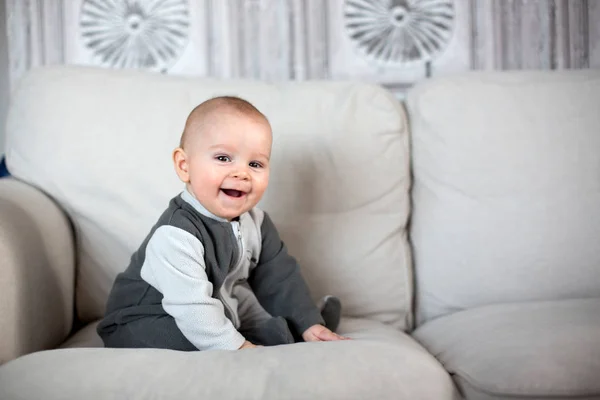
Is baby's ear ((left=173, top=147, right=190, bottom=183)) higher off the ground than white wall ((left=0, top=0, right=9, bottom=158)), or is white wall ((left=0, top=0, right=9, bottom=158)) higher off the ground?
white wall ((left=0, top=0, right=9, bottom=158))

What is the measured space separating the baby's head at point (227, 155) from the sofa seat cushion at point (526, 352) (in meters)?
0.49

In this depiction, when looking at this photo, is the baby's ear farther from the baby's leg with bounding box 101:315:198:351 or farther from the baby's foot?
the baby's foot

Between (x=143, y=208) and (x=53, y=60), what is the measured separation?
82cm

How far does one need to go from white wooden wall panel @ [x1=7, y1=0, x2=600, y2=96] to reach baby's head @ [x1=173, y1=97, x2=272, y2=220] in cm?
85

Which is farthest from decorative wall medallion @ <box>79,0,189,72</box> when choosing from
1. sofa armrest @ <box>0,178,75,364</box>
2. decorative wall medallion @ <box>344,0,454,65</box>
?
sofa armrest @ <box>0,178,75,364</box>

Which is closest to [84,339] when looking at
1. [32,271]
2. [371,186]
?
[32,271]

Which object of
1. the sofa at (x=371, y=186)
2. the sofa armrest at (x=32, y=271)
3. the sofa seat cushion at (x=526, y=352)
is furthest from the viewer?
the sofa at (x=371, y=186)

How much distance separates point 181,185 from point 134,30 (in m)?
0.77

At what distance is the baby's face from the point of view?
1.16 m

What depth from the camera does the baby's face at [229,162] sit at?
1.16m

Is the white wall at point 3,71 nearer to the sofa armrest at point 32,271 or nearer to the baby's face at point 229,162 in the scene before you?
the sofa armrest at point 32,271

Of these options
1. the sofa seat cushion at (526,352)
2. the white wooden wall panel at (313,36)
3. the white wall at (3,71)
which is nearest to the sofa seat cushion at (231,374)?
the sofa seat cushion at (526,352)

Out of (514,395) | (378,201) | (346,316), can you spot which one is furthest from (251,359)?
(378,201)

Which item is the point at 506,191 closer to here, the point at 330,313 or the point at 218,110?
the point at 330,313
